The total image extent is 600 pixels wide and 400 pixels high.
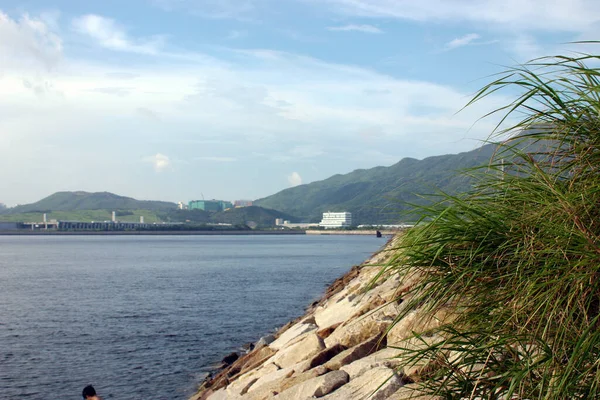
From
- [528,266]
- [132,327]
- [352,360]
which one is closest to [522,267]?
[528,266]

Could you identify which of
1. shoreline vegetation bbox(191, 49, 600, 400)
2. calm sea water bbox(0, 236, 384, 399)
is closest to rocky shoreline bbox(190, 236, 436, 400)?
shoreline vegetation bbox(191, 49, 600, 400)

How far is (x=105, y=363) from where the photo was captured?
1995cm

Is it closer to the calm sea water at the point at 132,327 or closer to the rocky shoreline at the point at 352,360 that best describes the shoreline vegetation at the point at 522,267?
the rocky shoreline at the point at 352,360

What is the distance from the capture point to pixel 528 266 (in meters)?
4.01

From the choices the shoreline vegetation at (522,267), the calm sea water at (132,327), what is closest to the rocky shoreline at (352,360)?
the shoreline vegetation at (522,267)

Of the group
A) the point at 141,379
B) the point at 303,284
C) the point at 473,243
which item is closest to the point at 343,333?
the point at 473,243

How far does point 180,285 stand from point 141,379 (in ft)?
91.3

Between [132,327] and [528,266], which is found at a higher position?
[528,266]

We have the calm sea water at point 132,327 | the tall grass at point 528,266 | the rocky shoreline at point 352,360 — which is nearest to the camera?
the tall grass at point 528,266

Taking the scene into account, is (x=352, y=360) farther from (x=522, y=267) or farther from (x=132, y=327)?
(x=132, y=327)

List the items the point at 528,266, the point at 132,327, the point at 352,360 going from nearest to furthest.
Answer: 1. the point at 528,266
2. the point at 352,360
3. the point at 132,327

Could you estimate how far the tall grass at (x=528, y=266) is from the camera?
3.67 metres

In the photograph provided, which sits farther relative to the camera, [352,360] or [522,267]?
[352,360]

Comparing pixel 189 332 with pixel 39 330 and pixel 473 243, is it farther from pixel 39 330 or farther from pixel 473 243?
pixel 473 243
